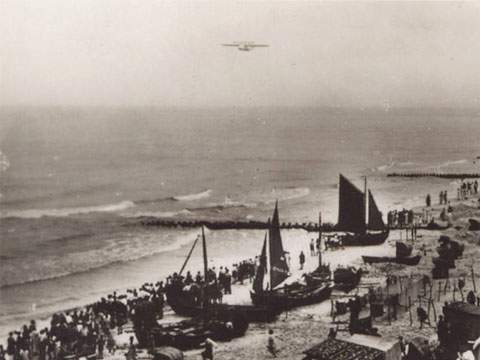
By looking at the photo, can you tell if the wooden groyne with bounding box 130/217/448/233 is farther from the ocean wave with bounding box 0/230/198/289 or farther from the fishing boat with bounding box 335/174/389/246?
the fishing boat with bounding box 335/174/389/246

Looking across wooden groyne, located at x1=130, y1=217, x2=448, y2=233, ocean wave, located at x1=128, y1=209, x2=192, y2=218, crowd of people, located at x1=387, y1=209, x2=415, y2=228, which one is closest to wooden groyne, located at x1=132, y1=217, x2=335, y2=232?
wooden groyne, located at x1=130, y1=217, x2=448, y2=233

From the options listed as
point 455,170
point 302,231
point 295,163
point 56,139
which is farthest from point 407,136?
point 302,231

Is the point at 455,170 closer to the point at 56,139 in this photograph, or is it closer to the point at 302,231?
the point at 302,231

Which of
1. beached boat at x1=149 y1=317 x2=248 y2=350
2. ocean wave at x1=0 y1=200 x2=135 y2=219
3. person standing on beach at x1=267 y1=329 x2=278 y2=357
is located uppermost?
ocean wave at x1=0 y1=200 x2=135 y2=219

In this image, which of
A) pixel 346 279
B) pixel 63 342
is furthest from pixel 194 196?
pixel 63 342

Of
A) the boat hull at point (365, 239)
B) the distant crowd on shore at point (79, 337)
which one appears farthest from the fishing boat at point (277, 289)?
the boat hull at point (365, 239)

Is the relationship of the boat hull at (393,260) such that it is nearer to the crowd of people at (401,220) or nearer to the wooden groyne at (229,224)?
the crowd of people at (401,220)
